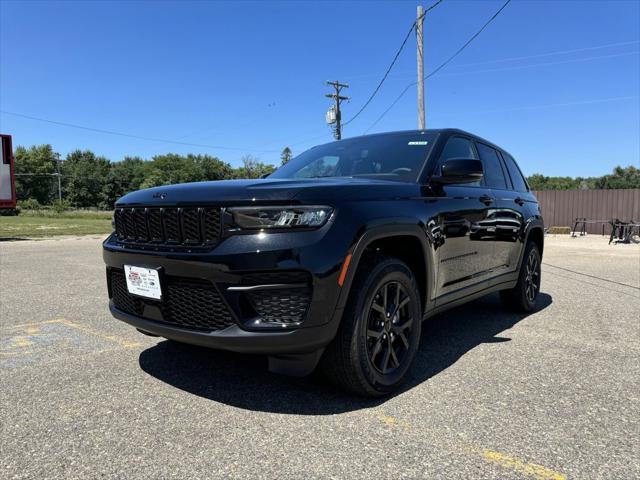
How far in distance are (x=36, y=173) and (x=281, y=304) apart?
10942 centimetres

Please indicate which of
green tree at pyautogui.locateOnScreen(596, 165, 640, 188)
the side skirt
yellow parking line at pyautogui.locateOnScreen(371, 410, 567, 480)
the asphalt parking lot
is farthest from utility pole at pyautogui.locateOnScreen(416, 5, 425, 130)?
green tree at pyautogui.locateOnScreen(596, 165, 640, 188)

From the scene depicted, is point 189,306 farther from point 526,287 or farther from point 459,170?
point 526,287

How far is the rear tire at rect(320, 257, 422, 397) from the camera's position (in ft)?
8.61

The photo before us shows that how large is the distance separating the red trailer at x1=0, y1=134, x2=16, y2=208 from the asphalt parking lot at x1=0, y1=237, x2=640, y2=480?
1565 cm

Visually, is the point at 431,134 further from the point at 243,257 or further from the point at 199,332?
the point at 199,332

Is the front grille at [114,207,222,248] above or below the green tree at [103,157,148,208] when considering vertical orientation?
below

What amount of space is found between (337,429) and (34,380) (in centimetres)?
206

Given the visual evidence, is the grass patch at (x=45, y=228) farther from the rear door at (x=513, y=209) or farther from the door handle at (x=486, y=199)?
the door handle at (x=486, y=199)

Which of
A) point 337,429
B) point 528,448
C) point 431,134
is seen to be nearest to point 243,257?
point 337,429

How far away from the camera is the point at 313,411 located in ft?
8.76

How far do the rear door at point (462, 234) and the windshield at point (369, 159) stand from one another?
0.21m

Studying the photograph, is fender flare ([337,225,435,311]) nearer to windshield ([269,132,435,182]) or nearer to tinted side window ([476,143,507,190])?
windshield ([269,132,435,182])

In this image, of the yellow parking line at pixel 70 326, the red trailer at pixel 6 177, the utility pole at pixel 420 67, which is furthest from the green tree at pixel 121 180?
the yellow parking line at pixel 70 326

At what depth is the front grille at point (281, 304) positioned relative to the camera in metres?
2.39
